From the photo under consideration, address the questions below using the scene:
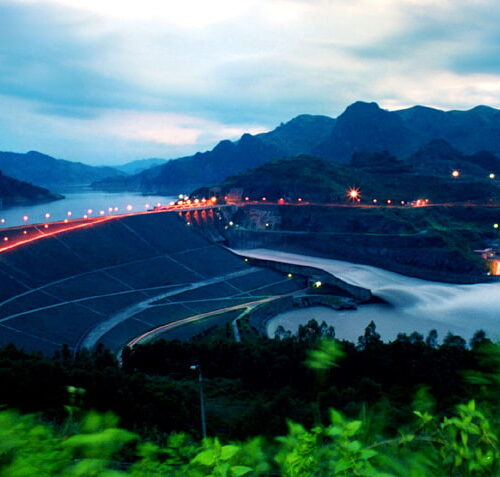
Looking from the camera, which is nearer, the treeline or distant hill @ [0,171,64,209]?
the treeline

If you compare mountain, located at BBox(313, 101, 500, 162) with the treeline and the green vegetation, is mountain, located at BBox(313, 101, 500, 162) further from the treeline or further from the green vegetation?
the green vegetation

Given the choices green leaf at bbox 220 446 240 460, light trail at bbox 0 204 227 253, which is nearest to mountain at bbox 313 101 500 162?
light trail at bbox 0 204 227 253

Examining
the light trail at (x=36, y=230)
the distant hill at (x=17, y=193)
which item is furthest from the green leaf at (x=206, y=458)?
the distant hill at (x=17, y=193)

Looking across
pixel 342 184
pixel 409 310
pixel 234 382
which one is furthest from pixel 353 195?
pixel 234 382

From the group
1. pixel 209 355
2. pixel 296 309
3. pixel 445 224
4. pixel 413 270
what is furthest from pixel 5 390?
pixel 445 224

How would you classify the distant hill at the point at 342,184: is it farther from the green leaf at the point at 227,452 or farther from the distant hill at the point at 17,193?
A: the green leaf at the point at 227,452

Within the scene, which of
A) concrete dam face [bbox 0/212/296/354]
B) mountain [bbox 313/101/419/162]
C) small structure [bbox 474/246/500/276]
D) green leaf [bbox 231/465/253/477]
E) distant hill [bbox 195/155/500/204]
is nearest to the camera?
green leaf [bbox 231/465/253/477]

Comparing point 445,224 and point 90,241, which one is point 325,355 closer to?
point 90,241
